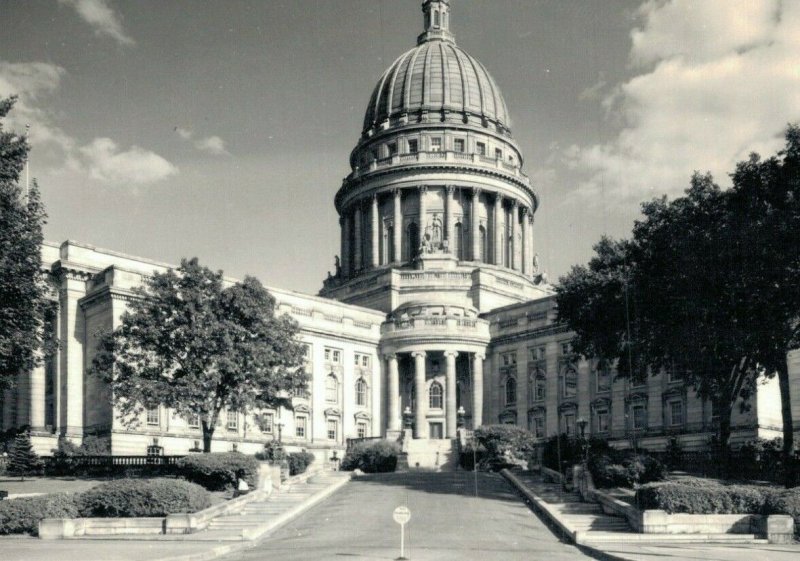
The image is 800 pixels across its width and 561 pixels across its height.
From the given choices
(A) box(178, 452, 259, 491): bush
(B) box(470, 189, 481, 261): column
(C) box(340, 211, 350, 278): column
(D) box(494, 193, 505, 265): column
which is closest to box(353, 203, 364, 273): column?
(C) box(340, 211, 350, 278): column

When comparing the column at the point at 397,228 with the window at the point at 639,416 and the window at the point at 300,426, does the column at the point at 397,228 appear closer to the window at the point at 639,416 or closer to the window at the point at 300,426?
the window at the point at 300,426

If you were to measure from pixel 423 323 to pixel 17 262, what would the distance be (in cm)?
4449

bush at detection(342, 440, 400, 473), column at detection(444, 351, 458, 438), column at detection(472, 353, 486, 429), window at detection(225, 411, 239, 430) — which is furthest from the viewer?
column at detection(472, 353, 486, 429)

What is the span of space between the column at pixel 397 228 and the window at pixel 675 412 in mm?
36142

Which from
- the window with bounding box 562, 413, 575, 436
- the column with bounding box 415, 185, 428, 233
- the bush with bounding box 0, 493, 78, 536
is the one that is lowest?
the bush with bounding box 0, 493, 78, 536

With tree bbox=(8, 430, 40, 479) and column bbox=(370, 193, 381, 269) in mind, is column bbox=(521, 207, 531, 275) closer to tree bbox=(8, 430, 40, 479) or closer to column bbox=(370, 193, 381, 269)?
column bbox=(370, 193, 381, 269)

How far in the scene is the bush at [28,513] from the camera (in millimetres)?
33812

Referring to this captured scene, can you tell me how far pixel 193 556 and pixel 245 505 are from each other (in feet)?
41.2

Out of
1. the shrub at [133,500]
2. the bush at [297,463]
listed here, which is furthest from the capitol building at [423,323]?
the shrub at [133,500]

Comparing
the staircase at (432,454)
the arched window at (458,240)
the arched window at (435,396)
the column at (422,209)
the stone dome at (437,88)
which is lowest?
the staircase at (432,454)

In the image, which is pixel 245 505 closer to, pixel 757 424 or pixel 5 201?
pixel 5 201

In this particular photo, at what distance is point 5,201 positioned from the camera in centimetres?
4050

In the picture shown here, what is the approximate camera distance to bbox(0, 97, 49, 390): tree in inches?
1587

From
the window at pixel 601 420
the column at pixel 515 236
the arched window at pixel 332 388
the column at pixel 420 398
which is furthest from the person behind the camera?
the column at pixel 515 236
